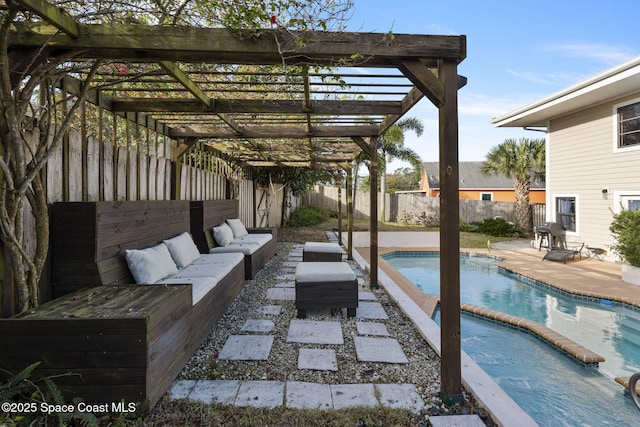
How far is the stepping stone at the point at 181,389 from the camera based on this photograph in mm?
2329

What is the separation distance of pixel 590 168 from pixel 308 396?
10.0m

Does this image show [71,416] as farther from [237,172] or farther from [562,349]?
[237,172]

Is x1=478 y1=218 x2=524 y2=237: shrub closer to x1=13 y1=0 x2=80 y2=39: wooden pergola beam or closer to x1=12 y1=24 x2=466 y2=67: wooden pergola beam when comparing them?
x1=12 y1=24 x2=466 y2=67: wooden pergola beam

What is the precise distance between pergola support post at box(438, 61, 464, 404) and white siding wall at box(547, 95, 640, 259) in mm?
8085

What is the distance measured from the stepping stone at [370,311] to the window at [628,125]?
7.58 meters

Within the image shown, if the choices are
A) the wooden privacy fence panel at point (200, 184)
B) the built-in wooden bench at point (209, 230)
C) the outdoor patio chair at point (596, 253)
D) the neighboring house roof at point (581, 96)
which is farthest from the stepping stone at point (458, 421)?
the outdoor patio chair at point (596, 253)

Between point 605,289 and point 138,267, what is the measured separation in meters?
7.02

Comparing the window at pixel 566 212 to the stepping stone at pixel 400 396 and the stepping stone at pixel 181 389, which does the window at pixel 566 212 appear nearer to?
the stepping stone at pixel 400 396

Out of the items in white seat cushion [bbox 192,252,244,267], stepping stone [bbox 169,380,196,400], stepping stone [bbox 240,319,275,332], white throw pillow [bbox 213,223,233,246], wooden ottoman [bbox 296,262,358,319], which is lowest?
stepping stone [bbox 169,380,196,400]

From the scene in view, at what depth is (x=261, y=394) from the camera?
237 centimetres

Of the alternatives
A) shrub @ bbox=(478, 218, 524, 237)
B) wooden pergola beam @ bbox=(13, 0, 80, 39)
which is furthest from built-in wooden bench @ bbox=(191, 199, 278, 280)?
shrub @ bbox=(478, 218, 524, 237)

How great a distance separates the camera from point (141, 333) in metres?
2.05

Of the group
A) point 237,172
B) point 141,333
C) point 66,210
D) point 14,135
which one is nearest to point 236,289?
point 66,210

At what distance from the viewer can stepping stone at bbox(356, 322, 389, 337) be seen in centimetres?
351
